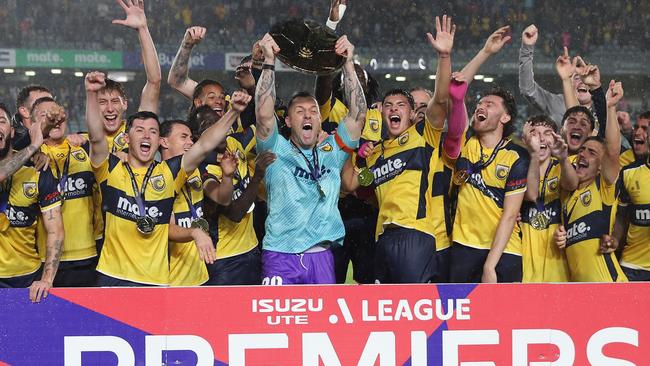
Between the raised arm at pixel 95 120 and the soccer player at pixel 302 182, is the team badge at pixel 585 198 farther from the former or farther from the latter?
the raised arm at pixel 95 120

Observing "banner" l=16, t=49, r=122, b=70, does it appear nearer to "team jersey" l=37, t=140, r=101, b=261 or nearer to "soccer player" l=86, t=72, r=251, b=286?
"team jersey" l=37, t=140, r=101, b=261

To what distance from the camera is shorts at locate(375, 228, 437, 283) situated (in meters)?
5.20

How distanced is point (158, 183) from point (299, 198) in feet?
2.50

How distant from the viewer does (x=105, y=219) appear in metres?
4.95

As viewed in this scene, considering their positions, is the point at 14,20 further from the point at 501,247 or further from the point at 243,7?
the point at 501,247

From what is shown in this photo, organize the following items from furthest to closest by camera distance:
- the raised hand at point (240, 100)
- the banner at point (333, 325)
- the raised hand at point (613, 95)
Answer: the raised hand at point (613, 95), the raised hand at point (240, 100), the banner at point (333, 325)

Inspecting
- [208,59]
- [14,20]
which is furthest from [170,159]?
[14,20]

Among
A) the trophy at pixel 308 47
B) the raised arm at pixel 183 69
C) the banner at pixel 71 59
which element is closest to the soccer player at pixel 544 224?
the trophy at pixel 308 47

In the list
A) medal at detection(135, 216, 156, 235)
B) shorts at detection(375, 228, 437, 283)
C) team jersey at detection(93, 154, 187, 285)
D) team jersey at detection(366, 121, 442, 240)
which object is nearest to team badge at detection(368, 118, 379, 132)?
team jersey at detection(366, 121, 442, 240)

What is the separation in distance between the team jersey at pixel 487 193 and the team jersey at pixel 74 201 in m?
2.03

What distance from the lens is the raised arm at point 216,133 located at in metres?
4.85

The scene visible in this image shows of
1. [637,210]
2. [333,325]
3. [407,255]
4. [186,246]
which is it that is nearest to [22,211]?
[186,246]

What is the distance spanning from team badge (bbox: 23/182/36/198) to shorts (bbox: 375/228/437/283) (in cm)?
188

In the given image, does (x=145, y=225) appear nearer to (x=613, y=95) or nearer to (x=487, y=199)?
(x=487, y=199)
